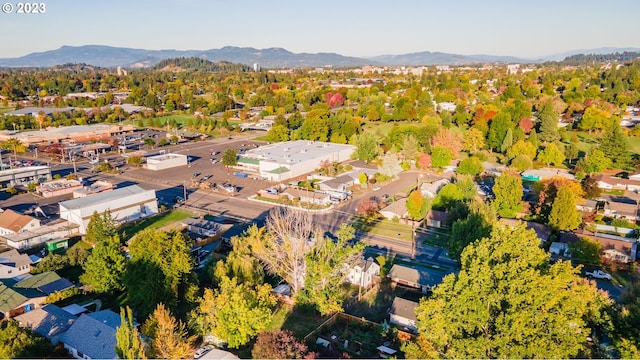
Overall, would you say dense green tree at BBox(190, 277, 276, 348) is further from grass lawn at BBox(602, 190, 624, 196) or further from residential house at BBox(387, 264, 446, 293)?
grass lawn at BBox(602, 190, 624, 196)

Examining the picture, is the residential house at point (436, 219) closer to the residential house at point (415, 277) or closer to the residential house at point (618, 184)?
the residential house at point (415, 277)

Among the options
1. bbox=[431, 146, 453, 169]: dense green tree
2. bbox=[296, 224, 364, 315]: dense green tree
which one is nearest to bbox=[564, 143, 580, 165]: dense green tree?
bbox=[431, 146, 453, 169]: dense green tree

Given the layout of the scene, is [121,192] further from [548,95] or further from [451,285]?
[548,95]

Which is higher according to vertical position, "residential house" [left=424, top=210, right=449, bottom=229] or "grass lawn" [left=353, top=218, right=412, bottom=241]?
"residential house" [left=424, top=210, right=449, bottom=229]

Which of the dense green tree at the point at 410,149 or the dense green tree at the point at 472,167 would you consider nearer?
the dense green tree at the point at 472,167

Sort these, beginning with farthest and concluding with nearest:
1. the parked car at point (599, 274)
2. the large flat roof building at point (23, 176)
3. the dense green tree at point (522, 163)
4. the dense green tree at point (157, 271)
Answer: the dense green tree at point (522, 163) → the large flat roof building at point (23, 176) → the parked car at point (599, 274) → the dense green tree at point (157, 271)

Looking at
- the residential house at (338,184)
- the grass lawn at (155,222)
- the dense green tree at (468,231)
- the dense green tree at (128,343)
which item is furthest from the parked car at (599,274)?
the grass lawn at (155,222)

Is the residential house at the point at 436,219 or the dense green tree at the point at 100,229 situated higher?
the dense green tree at the point at 100,229

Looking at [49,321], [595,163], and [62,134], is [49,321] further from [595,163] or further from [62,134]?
[62,134]
